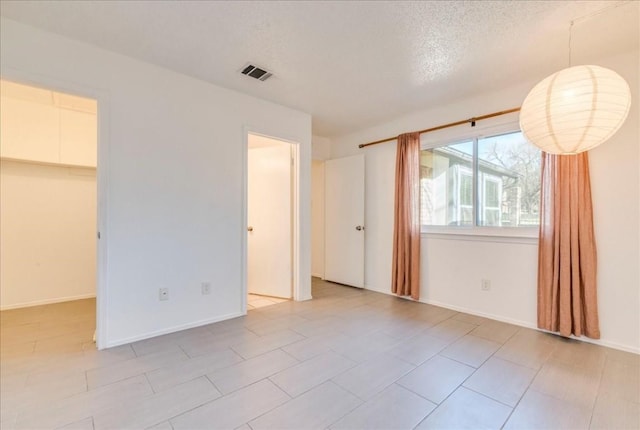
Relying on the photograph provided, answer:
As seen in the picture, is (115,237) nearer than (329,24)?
No

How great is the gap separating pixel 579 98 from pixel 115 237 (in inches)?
130

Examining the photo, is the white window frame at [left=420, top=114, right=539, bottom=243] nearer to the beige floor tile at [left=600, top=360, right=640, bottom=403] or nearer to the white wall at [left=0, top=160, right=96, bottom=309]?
the beige floor tile at [left=600, top=360, right=640, bottom=403]

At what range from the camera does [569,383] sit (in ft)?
6.11

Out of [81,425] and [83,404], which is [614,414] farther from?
[83,404]

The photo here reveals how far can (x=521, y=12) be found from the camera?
1859 millimetres

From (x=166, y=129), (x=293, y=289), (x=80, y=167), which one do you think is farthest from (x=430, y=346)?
(x=80, y=167)

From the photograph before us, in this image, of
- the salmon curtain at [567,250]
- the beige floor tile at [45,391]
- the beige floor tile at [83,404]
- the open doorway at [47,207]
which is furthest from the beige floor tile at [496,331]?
the open doorway at [47,207]

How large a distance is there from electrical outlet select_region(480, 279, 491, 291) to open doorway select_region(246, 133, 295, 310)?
2.27m

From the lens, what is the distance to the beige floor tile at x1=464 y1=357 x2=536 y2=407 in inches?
68.3

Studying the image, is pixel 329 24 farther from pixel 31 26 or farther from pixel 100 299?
pixel 100 299

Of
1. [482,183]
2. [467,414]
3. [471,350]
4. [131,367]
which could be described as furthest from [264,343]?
[482,183]

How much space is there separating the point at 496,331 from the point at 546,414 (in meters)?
1.25

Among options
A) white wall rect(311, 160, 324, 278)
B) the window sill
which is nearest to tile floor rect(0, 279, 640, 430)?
the window sill

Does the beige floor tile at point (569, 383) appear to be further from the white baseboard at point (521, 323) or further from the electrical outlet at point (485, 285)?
the electrical outlet at point (485, 285)
